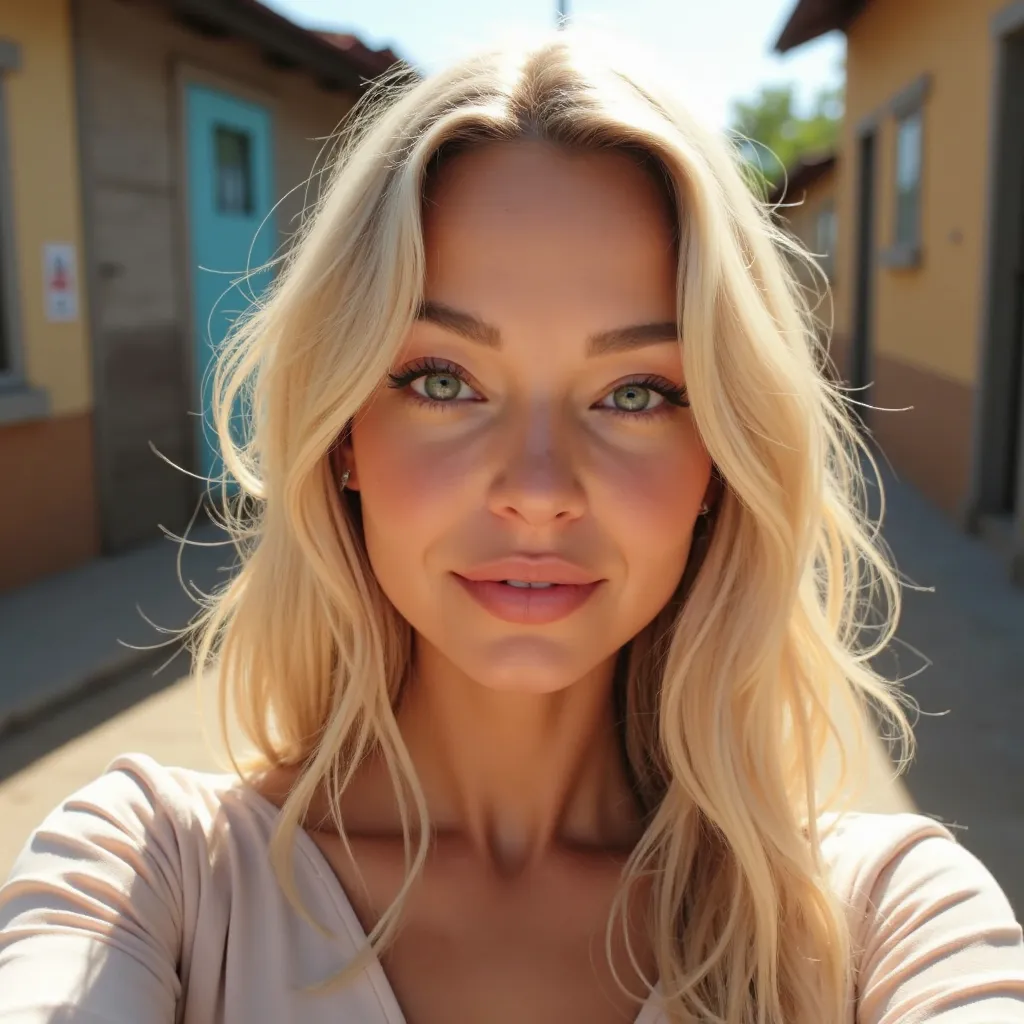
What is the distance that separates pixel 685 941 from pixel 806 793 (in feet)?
0.73

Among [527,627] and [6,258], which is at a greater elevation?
[6,258]

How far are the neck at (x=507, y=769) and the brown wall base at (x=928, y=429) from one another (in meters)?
5.39

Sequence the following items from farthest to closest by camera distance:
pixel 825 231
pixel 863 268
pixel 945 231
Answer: pixel 825 231 → pixel 863 268 → pixel 945 231

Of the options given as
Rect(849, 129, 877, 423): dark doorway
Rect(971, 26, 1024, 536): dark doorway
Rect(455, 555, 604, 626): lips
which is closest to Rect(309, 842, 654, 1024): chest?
Rect(455, 555, 604, 626): lips

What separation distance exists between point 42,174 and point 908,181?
6569mm

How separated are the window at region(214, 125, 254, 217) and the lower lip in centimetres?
735

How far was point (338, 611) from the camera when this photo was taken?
153cm

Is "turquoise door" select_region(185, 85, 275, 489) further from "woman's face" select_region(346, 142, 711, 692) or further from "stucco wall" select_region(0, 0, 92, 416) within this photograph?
"woman's face" select_region(346, 142, 711, 692)

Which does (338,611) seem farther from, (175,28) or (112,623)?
(175,28)

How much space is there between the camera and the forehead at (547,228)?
4.40ft

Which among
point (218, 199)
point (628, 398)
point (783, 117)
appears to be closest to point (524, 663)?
point (628, 398)

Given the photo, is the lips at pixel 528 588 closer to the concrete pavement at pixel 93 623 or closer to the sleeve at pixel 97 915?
the sleeve at pixel 97 915

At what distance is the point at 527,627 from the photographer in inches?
52.5

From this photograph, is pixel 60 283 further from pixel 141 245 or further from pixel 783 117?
pixel 783 117
